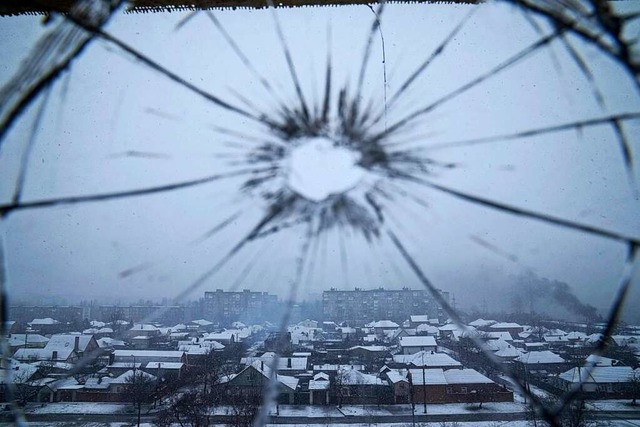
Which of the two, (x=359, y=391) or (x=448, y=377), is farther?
(x=448, y=377)

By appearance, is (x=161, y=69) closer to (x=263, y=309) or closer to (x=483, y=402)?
(x=483, y=402)

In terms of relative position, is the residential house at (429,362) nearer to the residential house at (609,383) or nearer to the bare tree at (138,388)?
the residential house at (609,383)

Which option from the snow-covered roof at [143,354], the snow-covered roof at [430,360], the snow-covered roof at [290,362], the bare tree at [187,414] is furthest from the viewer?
the snow-covered roof at [143,354]

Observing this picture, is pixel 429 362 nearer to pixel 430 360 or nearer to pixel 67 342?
pixel 430 360

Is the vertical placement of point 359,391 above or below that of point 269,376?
below

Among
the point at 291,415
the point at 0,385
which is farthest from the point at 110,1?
the point at 0,385

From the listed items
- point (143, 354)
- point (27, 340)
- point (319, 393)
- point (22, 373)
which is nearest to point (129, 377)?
point (143, 354)

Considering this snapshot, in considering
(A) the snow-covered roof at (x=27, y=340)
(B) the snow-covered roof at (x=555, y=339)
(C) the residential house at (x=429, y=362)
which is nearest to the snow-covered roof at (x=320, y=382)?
(C) the residential house at (x=429, y=362)

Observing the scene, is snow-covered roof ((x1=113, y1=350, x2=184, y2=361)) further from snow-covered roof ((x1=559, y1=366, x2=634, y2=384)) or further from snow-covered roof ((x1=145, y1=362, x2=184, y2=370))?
snow-covered roof ((x1=559, y1=366, x2=634, y2=384))
